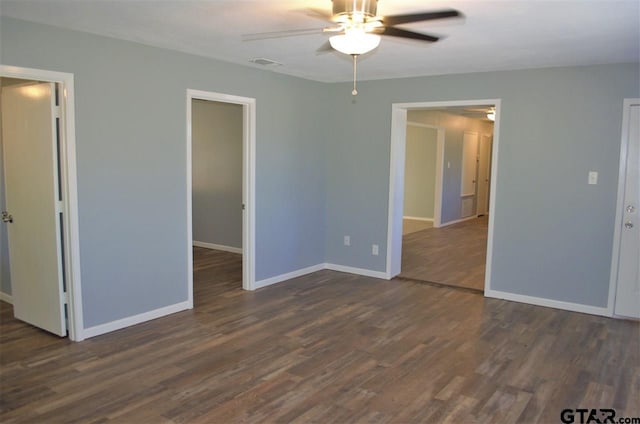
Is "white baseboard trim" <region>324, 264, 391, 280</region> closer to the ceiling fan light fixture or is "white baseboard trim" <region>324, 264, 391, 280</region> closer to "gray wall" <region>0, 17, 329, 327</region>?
"gray wall" <region>0, 17, 329, 327</region>

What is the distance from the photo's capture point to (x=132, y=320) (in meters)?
4.16

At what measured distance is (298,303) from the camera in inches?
192

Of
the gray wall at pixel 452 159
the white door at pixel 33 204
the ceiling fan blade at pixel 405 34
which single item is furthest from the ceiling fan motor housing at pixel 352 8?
the gray wall at pixel 452 159

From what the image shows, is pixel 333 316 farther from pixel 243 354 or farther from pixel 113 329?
pixel 113 329

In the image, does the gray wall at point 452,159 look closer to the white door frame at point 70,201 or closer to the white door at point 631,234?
the white door at point 631,234

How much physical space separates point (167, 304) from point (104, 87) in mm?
1972

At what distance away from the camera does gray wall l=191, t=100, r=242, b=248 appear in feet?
23.2

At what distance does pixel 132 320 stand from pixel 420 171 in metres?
8.06

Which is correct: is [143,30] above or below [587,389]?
above

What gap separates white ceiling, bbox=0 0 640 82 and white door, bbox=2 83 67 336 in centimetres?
77

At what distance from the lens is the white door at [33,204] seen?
368 centimetres

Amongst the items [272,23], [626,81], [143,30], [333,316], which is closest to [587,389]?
[333,316]

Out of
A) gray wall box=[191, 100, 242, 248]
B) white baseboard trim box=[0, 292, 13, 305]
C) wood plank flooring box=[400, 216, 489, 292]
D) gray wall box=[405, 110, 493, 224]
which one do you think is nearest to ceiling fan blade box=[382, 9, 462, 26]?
wood plank flooring box=[400, 216, 489, 292]

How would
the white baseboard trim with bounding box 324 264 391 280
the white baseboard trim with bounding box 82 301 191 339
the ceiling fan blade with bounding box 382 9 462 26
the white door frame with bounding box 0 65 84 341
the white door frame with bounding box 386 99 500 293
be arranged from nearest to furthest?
the ceiling fan blade with bounding box 382 9 462 26
the white door frame with bounding box 0 65 84 341
the white baseboard trim with bounding box 82 301 191 339
the white door frame with bounding box 386 99 500 293
the white baseboard trim with bounding box 324 264 391 280
